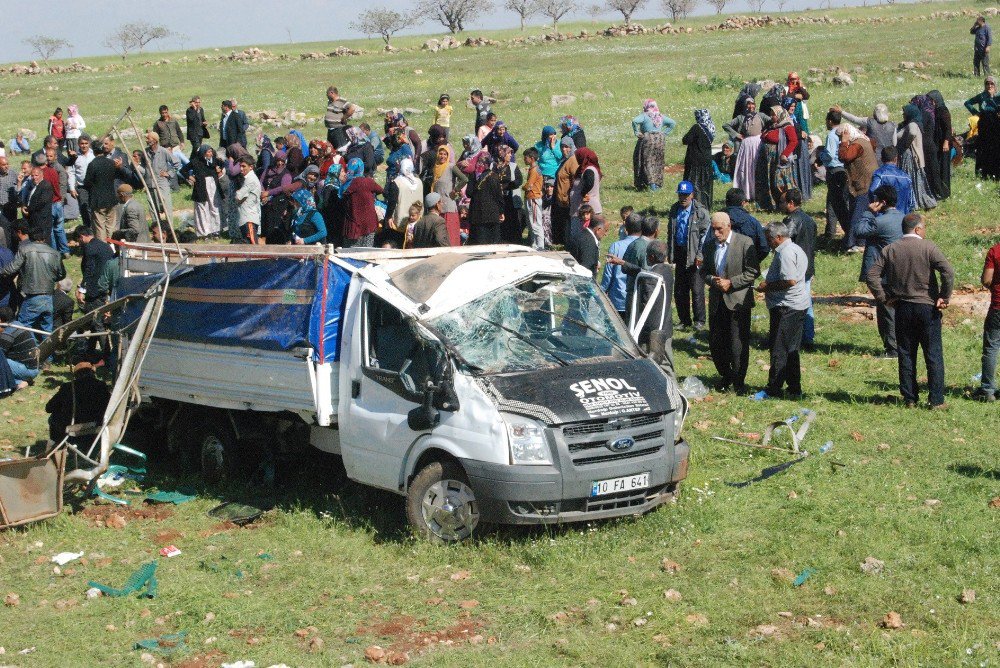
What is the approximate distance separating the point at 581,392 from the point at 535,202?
35.0 feet

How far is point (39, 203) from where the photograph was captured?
20141mm

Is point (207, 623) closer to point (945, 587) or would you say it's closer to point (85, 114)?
point (945, 587)

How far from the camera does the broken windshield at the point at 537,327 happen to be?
987 cm

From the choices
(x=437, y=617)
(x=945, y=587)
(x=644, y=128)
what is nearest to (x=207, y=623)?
(x=437, y=617)

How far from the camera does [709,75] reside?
45.4 meters

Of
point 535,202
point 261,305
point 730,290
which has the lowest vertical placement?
point 730,290

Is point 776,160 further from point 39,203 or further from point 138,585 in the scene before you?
point 138,585

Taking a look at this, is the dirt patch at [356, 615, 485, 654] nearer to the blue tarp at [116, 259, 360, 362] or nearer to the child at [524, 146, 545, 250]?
the blue tarp at [116, 259, 360, 362]

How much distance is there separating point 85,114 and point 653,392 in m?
42.2

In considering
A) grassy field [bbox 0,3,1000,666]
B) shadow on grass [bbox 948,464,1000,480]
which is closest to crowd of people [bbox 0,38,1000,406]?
grassy field [bbox 0,3,1000,666]

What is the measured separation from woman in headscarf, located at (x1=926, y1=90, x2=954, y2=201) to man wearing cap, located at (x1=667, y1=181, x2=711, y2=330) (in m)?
7.87

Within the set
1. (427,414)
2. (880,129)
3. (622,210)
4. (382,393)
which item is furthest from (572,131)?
(427,414)

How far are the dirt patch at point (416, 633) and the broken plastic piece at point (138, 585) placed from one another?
1.90m

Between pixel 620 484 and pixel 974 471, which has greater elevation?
pixel 620 484
